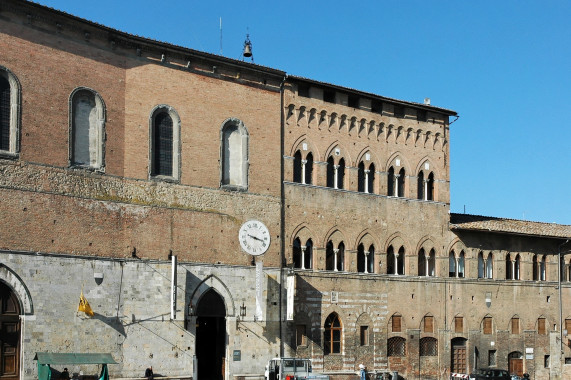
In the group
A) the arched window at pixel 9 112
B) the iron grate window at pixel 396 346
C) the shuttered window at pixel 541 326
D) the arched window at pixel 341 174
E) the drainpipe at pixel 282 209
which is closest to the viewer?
the arched window at pixel 9 112

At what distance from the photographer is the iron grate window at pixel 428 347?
1581 inches

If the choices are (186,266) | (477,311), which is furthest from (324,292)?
(477,311)

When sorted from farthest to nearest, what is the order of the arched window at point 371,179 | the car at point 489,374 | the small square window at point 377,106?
the small square window at point 377,106, the arched window at point 371,179, the car at point 489,374

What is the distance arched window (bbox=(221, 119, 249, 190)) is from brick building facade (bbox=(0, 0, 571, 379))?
89mm

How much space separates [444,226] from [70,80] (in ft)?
69.4

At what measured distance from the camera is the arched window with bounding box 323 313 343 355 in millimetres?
36719

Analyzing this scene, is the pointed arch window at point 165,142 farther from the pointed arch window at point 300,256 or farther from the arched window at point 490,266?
the arched window at point 490,266

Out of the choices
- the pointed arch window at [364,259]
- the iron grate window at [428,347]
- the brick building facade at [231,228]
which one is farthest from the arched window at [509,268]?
the pointed arch window at [364,259]

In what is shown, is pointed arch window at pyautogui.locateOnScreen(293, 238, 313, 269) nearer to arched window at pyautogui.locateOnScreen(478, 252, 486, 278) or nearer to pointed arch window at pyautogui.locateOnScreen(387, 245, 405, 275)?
pointed arch window at pyautogui.locateOnScreen(387, 245, 405, 275)

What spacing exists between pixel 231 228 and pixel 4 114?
1060 centimetres

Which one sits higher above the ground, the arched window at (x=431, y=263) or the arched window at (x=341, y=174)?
the arched window at (x=341, y=174)

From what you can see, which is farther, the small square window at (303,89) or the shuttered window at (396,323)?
the shuttered window at (396,323)

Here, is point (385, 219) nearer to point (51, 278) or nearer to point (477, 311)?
point (477, 311)

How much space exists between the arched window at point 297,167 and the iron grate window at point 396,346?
933 cm
